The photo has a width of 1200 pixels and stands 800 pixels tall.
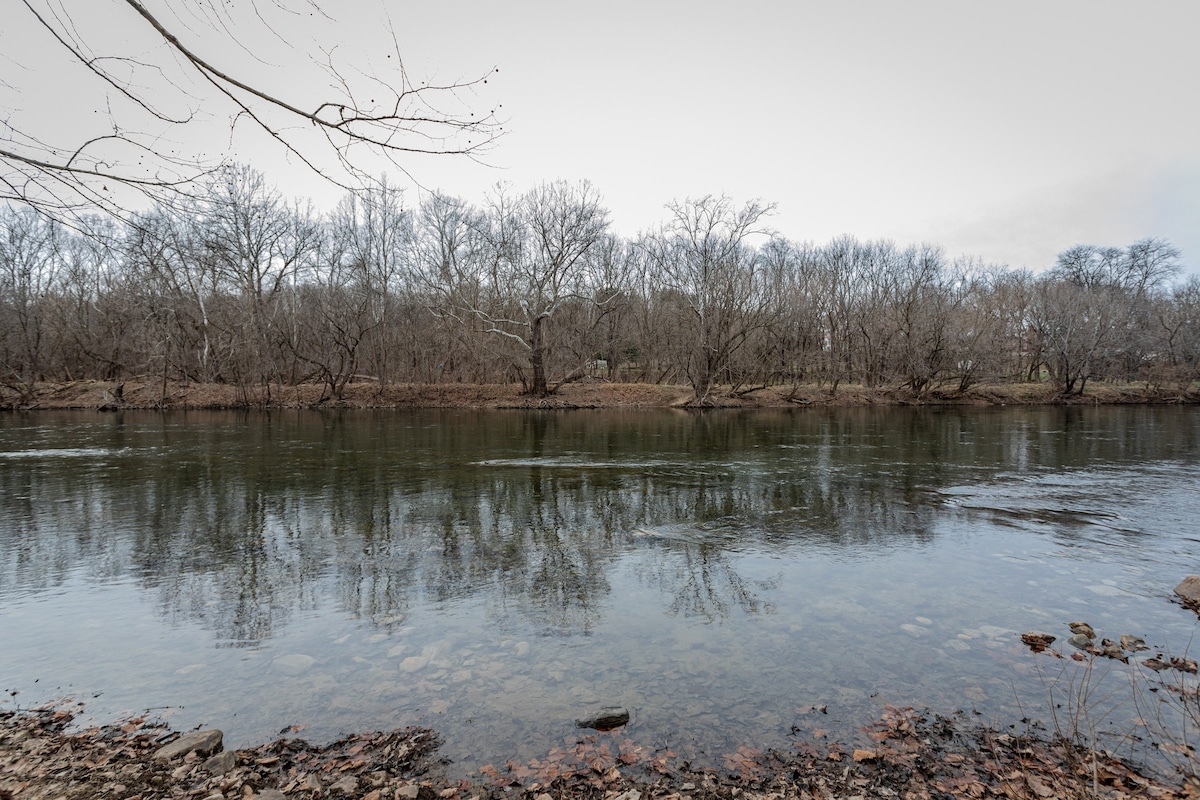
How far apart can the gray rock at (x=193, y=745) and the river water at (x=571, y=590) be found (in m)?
0.13

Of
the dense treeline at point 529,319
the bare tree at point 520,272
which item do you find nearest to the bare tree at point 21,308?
the dense treeline at point 529,319

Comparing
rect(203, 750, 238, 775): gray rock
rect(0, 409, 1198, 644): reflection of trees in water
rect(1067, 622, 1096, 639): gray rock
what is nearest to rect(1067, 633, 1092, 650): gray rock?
rect(1067, 622, 1096, 639): gray rock

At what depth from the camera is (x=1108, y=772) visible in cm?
360

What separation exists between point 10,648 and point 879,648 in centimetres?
720

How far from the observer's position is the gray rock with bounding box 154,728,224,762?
12.3 feet

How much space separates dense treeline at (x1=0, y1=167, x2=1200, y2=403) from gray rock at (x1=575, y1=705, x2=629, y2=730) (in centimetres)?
3243

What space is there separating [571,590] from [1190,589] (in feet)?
20.2

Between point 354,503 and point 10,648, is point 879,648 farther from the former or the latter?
point 354,503

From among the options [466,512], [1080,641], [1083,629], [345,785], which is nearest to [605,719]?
[345,785]

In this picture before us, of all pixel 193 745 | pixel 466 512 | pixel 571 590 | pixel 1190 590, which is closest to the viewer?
pixel 193 745

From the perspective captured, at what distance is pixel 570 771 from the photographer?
3.67 metres

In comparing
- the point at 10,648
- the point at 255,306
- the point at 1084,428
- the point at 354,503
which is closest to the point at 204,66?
the point at 10,648

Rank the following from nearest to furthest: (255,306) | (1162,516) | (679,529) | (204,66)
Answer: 1. (204,66)
2. (679,529)
3. (1162,516)
4. (255,306)

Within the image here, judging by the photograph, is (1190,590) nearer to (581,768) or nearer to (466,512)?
(581,768)
